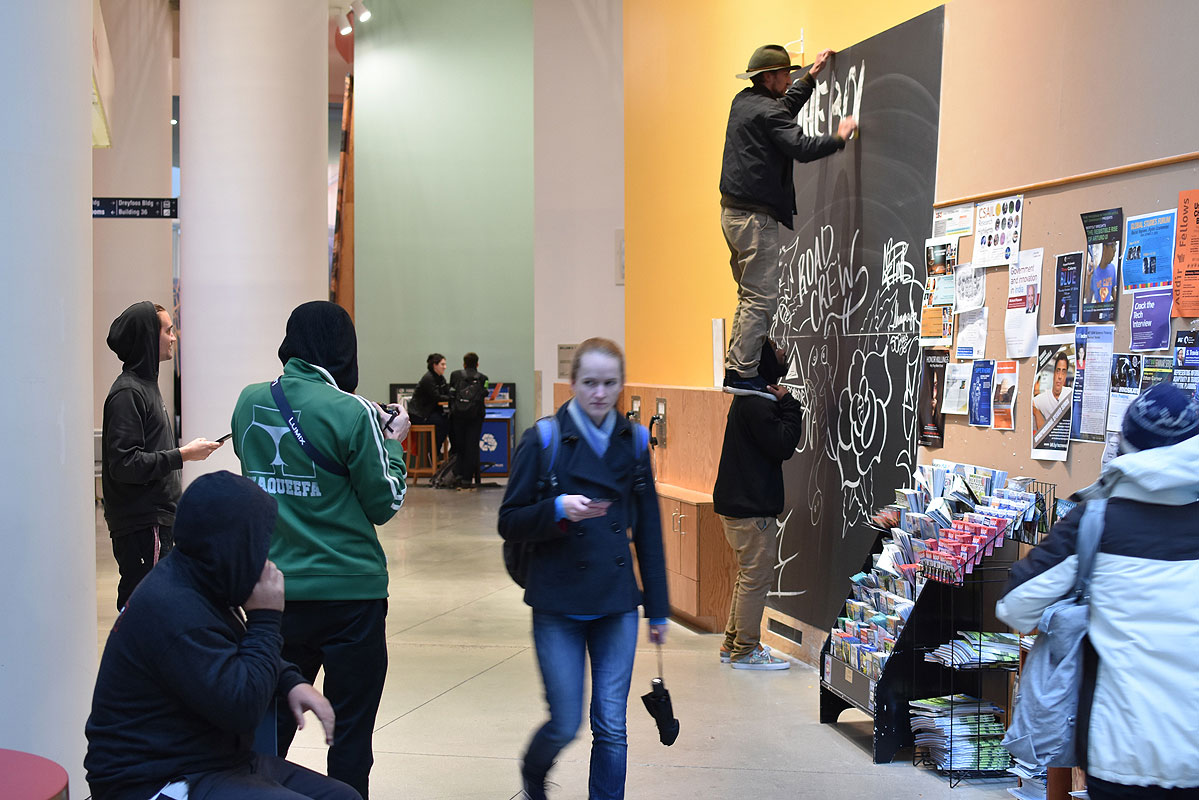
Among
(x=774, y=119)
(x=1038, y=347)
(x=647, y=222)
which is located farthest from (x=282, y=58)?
(x=1038, y=347)

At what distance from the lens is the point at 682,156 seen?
8414 millimetres

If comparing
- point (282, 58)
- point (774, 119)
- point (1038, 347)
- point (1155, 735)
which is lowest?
point (1155, 735)

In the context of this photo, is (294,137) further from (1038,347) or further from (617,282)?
(1038,347)

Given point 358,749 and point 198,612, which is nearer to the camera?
point 198,612

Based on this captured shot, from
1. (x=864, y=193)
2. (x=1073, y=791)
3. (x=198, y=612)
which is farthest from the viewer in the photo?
(x=864, y=193)

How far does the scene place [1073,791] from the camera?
12.7ft

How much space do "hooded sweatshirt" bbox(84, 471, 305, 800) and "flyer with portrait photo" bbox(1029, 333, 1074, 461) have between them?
302cm

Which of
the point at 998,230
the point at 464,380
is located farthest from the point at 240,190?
the point at 464,380

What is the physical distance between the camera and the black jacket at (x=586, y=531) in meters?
3.58

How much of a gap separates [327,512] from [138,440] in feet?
7.03

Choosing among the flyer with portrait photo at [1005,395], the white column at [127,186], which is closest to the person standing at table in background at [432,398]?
the white column at [127,186]

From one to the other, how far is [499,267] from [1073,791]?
15478mm

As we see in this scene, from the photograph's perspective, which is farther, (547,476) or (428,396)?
(428,396)

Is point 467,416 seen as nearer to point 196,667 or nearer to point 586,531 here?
point 586,531
